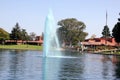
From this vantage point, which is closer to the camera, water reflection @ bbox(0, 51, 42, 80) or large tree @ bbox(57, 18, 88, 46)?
water reflection @ bbox(0, 51, 42, 80)

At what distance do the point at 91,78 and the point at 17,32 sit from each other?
444 ft

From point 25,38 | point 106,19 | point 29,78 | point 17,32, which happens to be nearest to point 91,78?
point 29,78

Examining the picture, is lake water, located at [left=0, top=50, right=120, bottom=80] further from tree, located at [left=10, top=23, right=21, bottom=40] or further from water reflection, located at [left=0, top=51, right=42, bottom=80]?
tree, located at [left=10, top=23, right=21, bottom=40]

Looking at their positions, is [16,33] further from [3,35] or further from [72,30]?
[72,30]

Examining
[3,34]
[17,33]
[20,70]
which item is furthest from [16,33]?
[20,70]

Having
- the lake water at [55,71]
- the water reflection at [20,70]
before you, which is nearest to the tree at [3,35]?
the lake water at [55,71]

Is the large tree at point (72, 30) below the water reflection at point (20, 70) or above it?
above

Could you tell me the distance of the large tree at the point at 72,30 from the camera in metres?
180

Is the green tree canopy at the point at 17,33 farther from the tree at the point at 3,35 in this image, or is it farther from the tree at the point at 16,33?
the tree at the point at 3,35

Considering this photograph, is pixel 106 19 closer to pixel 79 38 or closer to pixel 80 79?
pixel 79 38

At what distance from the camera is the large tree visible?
591 ft

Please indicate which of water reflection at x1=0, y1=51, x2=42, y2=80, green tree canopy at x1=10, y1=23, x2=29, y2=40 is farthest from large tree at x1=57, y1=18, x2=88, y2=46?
water reflection at x1=0, y1=51, x2=42, y2=80

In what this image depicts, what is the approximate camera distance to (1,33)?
619 ft

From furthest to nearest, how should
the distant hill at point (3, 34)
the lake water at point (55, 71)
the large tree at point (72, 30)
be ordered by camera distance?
the distant hill at point (3, 34) < the large tree at point (72, 30) < the lake water at point (55, 71)
